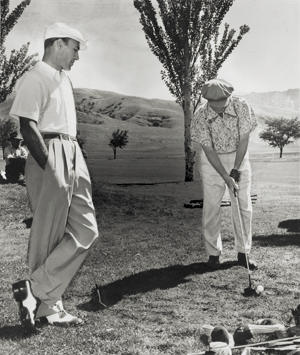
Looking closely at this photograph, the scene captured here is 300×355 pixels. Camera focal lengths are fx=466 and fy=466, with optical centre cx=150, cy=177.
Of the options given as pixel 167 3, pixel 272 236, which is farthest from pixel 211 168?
pixel 167 3

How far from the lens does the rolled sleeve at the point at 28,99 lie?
2615mm

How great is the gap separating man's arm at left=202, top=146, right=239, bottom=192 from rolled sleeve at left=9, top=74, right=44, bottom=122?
179 centimetres

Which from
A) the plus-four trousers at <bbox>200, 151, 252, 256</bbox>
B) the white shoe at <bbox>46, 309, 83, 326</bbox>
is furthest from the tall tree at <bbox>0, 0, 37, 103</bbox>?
the white shoe at <bbox>46, 309, 83, 326</bbox>

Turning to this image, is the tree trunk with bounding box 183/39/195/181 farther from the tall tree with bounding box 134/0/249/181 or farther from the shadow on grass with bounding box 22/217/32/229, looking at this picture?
the shadow on grass with bounding box 22/217/32/229

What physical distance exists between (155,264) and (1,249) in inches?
68.8

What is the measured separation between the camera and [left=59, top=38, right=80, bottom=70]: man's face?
2779 millimetres

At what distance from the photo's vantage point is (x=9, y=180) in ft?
25.0

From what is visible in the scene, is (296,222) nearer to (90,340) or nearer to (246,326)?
(246,326)

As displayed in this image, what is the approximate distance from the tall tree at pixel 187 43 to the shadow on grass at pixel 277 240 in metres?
2.75

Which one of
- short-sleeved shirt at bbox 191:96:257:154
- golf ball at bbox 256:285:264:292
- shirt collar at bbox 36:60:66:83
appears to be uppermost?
shirt collar at bbox 36:60:66:83

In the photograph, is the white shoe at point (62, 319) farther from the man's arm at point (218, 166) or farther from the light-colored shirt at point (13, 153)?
the light-colored shirt at point (13, 153)

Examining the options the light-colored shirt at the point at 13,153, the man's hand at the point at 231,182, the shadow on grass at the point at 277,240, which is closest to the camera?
the man's hand at the point at 231,182

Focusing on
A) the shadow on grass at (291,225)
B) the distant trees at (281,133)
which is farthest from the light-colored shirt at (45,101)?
the distant trees at (281,133)

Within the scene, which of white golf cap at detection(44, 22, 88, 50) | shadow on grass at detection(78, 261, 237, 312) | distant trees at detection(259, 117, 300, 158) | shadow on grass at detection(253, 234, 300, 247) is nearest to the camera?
white golf cap at detection(44, 22, 88, 50)
